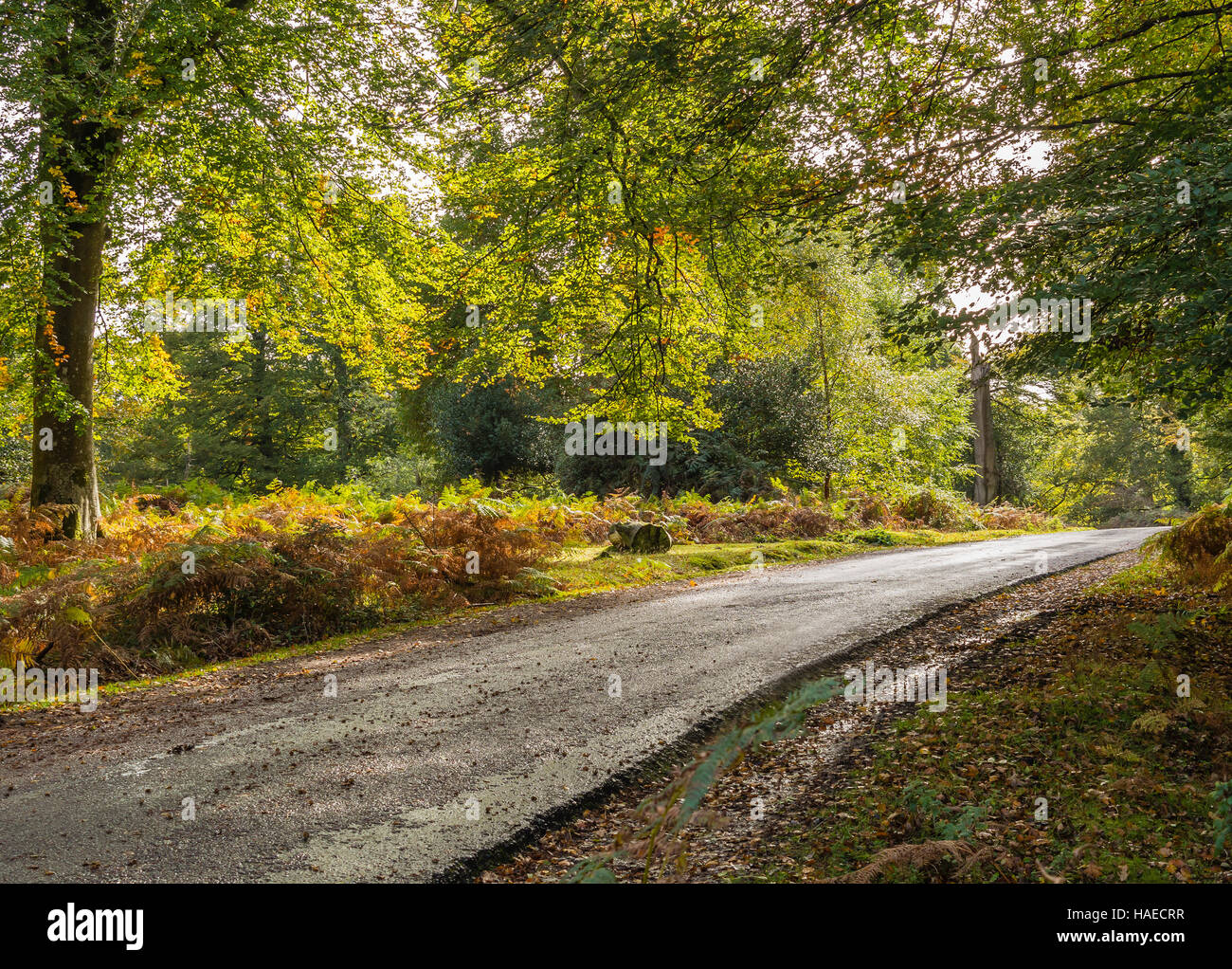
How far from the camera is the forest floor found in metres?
3.24

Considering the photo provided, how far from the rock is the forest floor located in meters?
8.56

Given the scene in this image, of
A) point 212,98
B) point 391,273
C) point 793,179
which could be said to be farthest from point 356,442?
point 793,179

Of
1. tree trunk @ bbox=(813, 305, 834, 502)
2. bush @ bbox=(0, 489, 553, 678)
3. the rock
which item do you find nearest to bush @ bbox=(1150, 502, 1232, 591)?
the rock

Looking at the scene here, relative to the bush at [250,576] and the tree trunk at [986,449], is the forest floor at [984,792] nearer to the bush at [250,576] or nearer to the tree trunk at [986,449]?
the bush at [250,576]

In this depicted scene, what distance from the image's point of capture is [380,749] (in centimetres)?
458

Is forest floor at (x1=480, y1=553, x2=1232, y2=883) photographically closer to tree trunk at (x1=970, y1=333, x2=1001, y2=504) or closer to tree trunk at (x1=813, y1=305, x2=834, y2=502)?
tree trunk at (x1=813, y1=305, x2=834, y2=502)

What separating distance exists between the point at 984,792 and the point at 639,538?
10726 mm

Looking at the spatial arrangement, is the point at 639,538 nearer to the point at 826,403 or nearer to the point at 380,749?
the point at 380,749

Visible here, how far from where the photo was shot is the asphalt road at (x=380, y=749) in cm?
333

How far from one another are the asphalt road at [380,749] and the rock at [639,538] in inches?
226

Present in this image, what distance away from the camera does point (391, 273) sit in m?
12.6
